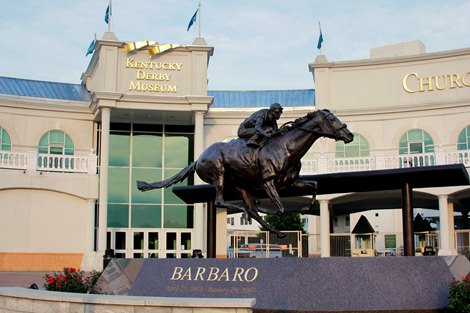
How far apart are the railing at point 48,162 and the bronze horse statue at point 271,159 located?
73.0 ft

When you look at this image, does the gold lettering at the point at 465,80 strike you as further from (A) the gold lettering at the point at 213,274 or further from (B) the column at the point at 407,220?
(A) the gold lettering at the point at 213,274

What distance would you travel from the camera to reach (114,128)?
3697cm

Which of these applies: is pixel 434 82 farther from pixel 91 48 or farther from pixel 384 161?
pixel 91 48

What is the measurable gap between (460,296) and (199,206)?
25.2 m

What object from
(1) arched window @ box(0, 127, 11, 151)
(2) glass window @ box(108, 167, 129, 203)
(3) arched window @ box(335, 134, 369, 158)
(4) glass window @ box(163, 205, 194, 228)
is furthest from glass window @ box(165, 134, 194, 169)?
(1) arched window @ box(0, 127, 11, 151)

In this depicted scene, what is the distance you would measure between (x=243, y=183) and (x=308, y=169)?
22451mm

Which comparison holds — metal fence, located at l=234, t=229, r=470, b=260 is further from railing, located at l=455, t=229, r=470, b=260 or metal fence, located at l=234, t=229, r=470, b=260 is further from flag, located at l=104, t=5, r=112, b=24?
flag, located at l=104, t=5, r=112, b=24

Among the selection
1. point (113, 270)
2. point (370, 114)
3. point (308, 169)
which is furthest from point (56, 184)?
point (113, 270)

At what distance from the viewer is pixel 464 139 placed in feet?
112

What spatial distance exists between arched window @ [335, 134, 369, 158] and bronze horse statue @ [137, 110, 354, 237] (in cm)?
2498

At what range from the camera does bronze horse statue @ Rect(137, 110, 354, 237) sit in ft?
36.1

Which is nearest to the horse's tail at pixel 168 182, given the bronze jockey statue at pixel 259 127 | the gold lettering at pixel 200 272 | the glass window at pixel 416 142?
the bronze jockey statue at pixel 259 127

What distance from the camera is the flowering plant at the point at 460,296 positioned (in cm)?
906

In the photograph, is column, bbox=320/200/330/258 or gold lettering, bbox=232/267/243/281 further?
column, bbox=320/200/330/258
